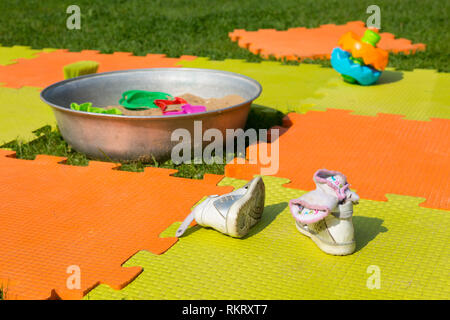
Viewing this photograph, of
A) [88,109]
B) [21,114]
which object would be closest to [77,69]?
[21,114]

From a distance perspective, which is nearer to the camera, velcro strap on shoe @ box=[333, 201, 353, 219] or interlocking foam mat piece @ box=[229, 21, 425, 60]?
velcro strap on shoe @ box=[333, 201, 353, 219]

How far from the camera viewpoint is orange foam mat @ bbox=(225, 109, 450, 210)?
3.22 m

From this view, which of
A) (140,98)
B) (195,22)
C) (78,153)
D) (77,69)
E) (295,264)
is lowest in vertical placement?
(295,264)

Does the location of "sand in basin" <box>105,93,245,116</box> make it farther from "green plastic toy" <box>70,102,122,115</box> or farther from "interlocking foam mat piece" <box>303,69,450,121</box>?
"interlocking foam mat piece" <box>303,69,450,121</box>

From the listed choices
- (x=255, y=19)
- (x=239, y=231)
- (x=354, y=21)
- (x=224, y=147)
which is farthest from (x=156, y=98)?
(x=354, y=21)

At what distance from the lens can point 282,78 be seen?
5641mm

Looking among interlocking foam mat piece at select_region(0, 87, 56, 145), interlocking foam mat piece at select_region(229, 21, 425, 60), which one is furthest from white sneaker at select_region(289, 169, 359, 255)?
interlocking foam mat piece at select_region(229, 21, 425, 60)

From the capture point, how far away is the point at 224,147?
12.3ft

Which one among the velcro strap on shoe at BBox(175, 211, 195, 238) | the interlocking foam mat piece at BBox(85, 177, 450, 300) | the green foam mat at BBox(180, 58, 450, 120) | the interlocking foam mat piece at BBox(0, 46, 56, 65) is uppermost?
the interlocking foam mat piece at BBox(0, 46, 56, 65)

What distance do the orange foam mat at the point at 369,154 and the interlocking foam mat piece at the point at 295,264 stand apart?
0.34 m

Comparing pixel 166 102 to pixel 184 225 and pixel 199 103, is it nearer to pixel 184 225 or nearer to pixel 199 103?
pixel 199 103

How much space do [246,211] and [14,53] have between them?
5107 mm

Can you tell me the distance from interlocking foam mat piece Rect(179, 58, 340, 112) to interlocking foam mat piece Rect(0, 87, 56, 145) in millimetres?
1733
